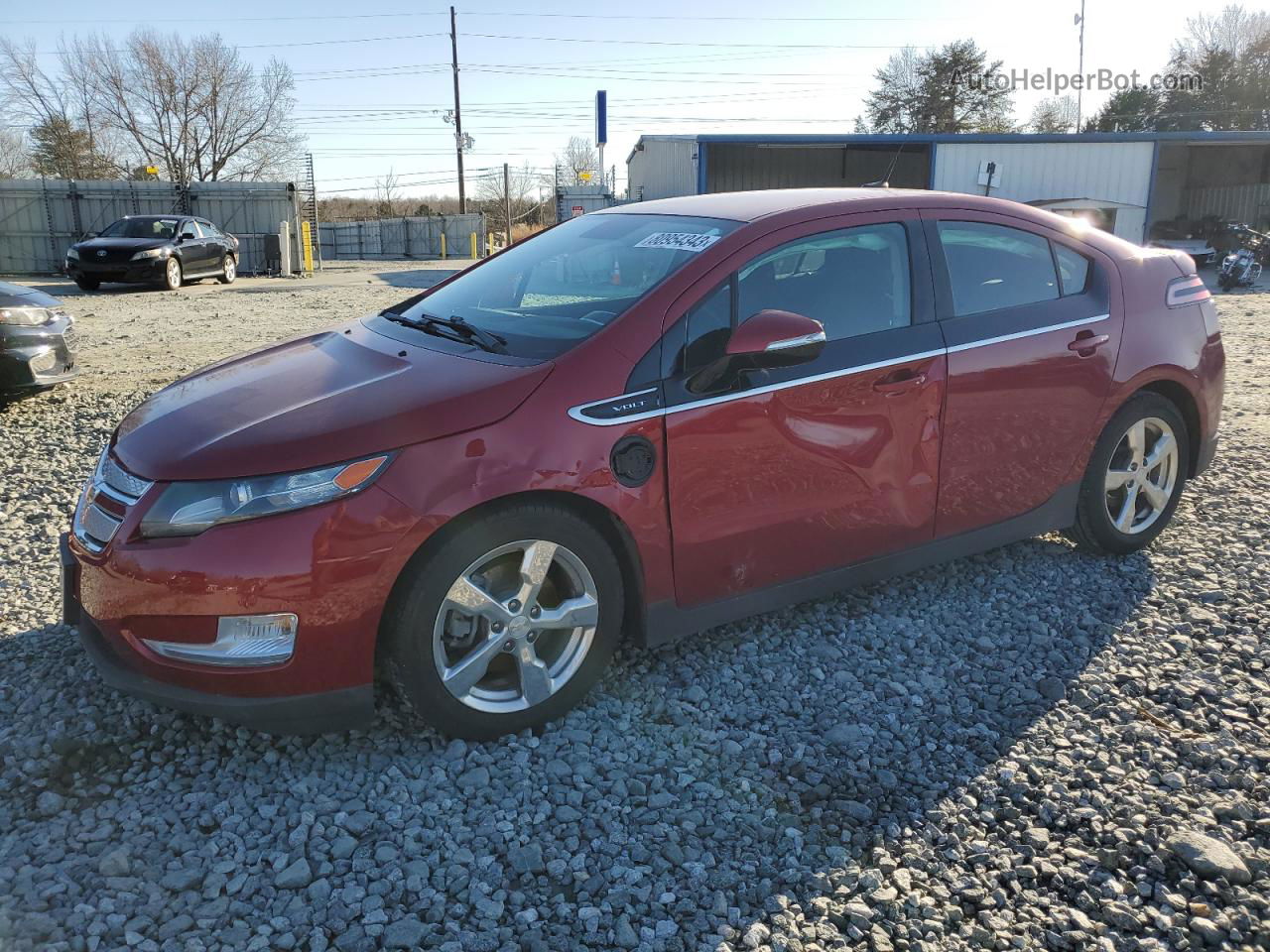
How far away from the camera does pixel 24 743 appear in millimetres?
3037

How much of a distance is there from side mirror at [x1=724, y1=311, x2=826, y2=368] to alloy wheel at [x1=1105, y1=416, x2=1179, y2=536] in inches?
76.9

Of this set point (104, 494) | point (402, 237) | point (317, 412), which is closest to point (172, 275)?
point (104, 494)

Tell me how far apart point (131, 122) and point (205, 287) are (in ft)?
129

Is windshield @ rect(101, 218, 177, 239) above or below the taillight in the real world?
above

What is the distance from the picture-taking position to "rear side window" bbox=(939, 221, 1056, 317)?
3824mm

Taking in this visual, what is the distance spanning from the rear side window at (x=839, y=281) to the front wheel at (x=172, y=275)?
63.9ft

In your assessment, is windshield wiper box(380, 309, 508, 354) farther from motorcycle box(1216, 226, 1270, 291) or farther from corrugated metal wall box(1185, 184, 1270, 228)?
corrugated metal wall box(1185, 184, 1270, 228)

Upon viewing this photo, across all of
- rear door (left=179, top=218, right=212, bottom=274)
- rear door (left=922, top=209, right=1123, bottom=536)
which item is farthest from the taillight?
rear door (left=179, top=218, right=212, bottom=274)

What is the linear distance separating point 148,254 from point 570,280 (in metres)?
18.8

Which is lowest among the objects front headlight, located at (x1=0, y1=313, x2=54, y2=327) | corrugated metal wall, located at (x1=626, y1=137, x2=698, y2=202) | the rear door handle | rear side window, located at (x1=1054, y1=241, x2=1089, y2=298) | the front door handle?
front headlight, located at (x1=0, y1=313, x2=54, y2=327)

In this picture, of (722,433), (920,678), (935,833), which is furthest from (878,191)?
(935,833)

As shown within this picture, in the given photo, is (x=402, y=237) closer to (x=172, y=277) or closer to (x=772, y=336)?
(x=172, y=277)

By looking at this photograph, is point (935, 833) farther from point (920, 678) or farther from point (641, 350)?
point (641, 350)

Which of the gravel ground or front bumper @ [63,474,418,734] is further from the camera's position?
front bumper @ [63,474,418,734]
